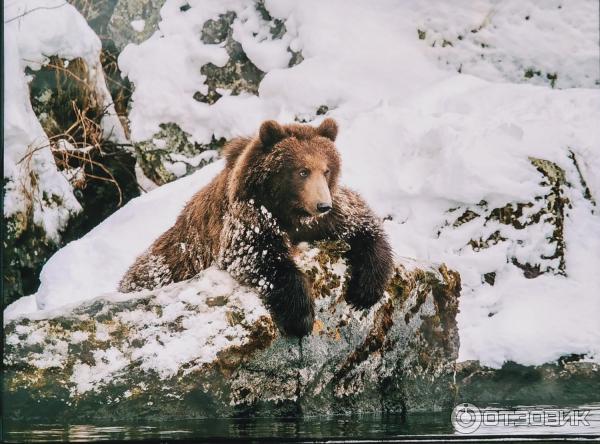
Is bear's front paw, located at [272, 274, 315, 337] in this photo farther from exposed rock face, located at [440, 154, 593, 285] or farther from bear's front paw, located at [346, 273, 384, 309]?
exposed rock face, located at [440, 154, 593, 285]

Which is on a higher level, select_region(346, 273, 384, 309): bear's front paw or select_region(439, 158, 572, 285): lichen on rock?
select_region(439, 158, 572, 285): lichen on rock

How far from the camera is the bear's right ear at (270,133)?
159 inches

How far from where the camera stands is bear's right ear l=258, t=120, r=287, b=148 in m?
4.04

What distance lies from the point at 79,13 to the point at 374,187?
2.03 m

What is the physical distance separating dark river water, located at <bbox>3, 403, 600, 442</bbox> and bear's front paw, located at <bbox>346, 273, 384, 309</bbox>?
2.07 feet

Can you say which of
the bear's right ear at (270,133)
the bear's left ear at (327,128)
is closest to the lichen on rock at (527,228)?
the bear's left ear at (327,128)

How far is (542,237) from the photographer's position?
4453 millimetres

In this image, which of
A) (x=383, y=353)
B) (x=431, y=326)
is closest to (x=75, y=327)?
(x=383, y=353)

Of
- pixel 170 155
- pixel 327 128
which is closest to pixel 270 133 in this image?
pixel 327 128

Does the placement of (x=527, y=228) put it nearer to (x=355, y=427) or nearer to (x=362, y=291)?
(x=362, y=291)

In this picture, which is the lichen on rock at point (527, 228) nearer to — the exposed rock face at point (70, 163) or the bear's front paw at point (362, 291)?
the bear's front paw at point (362, 291)

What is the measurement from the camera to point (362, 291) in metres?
3.97

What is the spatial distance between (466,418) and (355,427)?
2.30 ft

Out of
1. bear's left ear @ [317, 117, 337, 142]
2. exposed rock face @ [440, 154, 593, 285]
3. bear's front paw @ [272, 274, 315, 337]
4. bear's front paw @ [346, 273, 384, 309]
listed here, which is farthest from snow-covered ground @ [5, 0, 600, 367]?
bear's front paw @ [272, 274, 315, 337]
